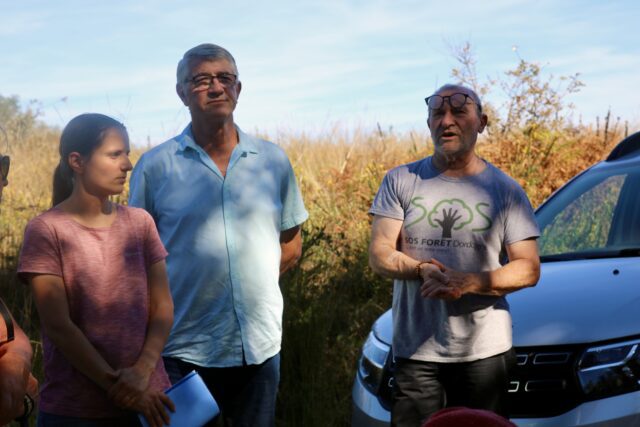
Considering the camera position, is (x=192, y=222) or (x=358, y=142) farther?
(x=358, y=142)

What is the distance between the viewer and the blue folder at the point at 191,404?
10.3 ft

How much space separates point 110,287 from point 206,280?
75cm

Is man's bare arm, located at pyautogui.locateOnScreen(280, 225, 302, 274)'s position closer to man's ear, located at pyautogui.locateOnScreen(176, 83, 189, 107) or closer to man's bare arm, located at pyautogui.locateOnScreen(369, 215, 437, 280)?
man's bare arm, located at pyautogui.locateOnScreen(369, 215, 437, 280)

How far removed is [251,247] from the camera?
13.1ft

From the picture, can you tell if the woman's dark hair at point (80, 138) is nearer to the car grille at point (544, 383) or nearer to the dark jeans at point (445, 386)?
the dark jeans at point (445, 386)

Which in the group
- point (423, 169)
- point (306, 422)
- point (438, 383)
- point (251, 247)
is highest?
point (423, 169)

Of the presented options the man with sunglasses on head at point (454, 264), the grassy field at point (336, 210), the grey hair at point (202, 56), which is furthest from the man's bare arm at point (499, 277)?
the grassy field at point (336, 210)

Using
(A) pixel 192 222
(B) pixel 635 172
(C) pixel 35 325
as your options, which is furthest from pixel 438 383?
(C) pixel 35 325

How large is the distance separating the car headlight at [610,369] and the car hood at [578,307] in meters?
0.05

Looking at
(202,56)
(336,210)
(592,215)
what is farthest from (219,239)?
(336,210)

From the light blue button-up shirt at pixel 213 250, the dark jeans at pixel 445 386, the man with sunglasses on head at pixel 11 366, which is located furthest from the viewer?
the light blue button-up shirt at pixel 213 250

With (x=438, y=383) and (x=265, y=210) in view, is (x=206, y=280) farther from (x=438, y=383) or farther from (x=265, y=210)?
(x=438, y=383)

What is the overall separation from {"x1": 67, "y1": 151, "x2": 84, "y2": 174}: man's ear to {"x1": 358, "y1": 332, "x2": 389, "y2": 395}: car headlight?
174 cm

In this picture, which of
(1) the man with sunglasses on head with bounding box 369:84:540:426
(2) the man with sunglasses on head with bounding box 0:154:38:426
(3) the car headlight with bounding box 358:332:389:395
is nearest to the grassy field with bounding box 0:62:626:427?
(3) the car headlight with bounding box 358:332:389:395
